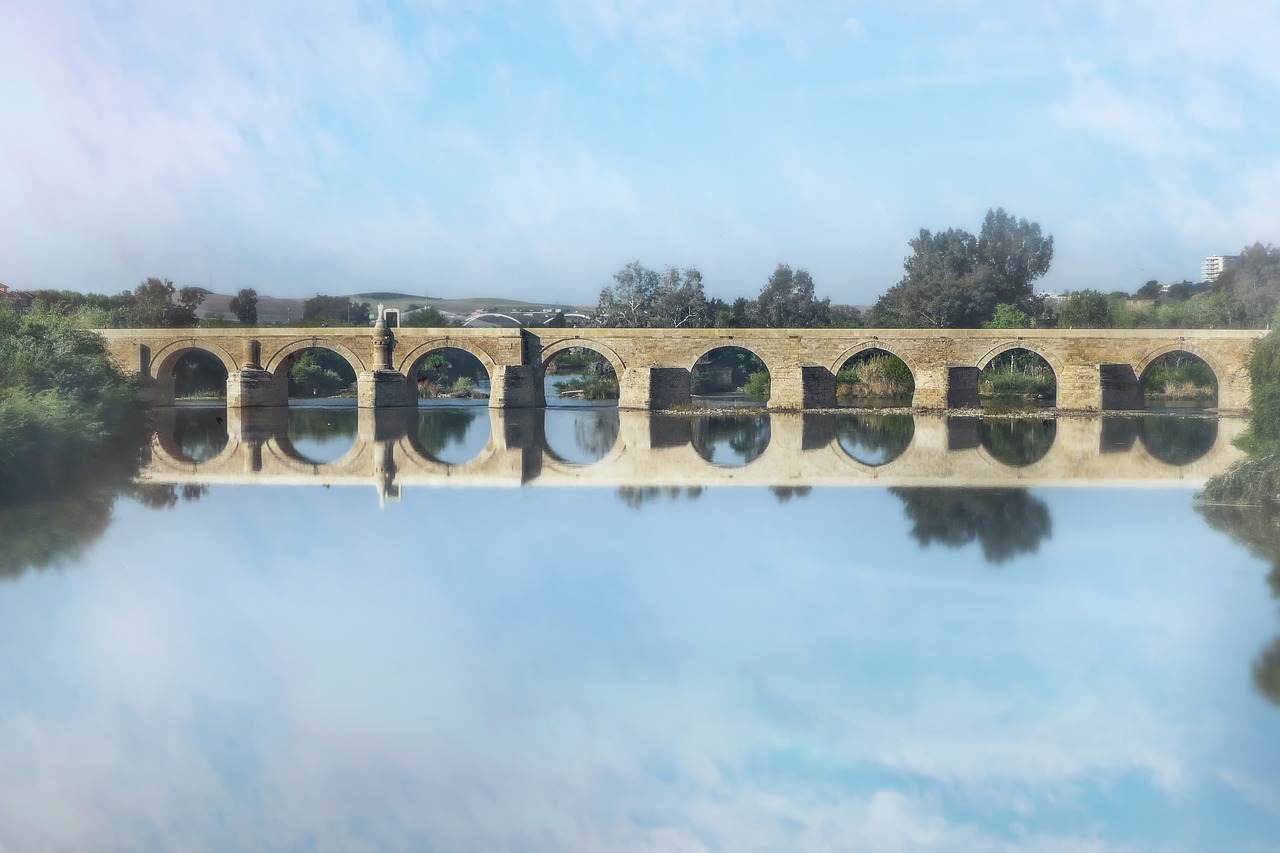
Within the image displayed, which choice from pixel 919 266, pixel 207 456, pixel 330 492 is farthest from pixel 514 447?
pixel 919 266

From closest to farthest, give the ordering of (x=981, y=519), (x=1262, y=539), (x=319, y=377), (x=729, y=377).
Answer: (x=1262, y=539), (x=981, y=519), (x=319, y=377), (x=729, y=377)

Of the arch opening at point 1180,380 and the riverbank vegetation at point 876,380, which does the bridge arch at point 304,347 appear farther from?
the arch opening at point 1180,380

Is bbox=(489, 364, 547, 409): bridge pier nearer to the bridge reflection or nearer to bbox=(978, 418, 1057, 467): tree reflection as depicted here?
the bridge reflection

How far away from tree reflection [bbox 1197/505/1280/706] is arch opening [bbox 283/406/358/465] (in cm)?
1269

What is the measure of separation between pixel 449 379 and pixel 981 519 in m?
38.5

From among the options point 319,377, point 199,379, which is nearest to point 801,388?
point 319,377

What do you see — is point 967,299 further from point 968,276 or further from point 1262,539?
point 1262,539

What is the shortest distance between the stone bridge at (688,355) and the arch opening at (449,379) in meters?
1.47

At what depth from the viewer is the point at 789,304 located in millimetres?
54188

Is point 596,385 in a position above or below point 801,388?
below

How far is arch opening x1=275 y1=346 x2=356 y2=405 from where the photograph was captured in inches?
1704

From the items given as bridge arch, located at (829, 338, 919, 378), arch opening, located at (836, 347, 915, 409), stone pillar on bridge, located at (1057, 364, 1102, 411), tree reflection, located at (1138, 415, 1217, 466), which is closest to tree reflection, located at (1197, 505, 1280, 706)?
tree reflection, located at (1138, 415, 1217, 466)

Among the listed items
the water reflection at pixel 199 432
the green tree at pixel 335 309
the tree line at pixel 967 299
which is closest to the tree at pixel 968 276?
the tree line at pixel 967 299

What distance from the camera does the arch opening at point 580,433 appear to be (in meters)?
22.7
